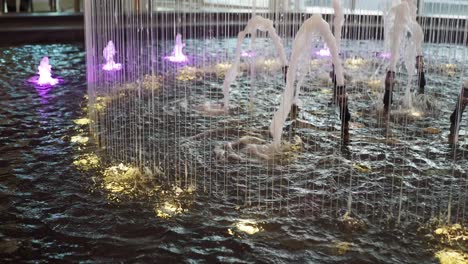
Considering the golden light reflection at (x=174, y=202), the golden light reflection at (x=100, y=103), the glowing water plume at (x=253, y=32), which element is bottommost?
the golden light reflection at (x=174, y=202)

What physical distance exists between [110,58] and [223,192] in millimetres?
4861

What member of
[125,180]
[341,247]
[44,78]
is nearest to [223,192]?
[125,180]

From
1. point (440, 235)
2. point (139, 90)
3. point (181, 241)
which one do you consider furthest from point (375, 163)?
point (139, 90)

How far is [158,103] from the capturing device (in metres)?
8.98

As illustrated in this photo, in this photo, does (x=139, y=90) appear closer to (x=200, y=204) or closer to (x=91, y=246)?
(x=200, y=204)

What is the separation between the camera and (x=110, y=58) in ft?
32.7

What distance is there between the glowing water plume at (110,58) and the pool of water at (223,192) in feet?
3.82

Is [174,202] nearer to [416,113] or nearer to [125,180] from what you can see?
[125,180]

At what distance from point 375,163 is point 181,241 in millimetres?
2615

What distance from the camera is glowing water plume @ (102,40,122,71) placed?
9531 millimetres

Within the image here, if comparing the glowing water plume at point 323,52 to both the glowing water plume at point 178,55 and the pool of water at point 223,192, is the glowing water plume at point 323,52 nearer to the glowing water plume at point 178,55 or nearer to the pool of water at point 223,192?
the glowing water plume at point 178,55

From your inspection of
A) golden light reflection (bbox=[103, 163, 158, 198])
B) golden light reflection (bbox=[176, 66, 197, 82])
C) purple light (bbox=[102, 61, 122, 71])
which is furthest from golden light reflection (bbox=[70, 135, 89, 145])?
golden light reflection (bbox=[176, 66, 197, 82])

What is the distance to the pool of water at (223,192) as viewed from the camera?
4.79 meters

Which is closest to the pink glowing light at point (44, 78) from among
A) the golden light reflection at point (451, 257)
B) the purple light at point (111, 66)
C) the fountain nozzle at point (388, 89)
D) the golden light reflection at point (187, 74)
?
the purple light at point (111, 66)
